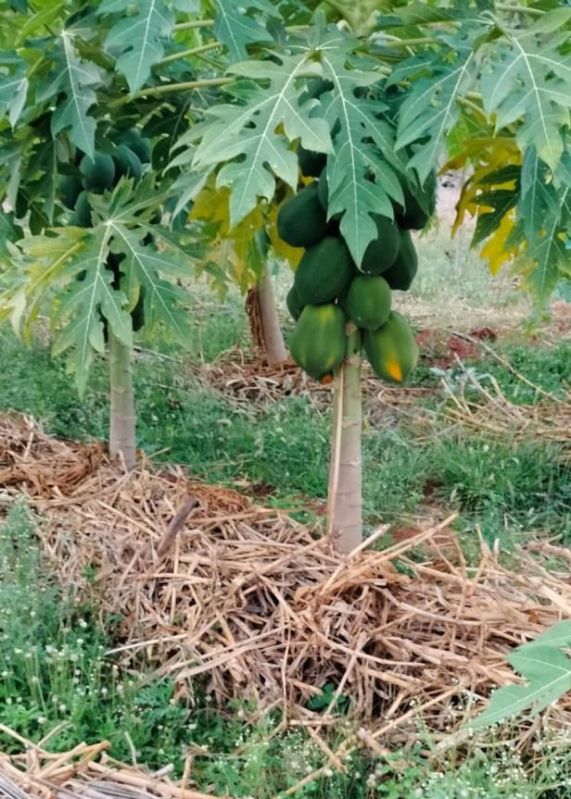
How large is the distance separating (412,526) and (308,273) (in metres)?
0.98

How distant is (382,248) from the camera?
1968 millimetres

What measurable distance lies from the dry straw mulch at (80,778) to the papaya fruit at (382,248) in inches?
41.0

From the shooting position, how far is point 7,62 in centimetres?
206

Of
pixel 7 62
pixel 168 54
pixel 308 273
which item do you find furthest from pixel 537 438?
pixel 7 62

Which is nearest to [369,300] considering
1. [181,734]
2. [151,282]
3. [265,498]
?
[151,282]

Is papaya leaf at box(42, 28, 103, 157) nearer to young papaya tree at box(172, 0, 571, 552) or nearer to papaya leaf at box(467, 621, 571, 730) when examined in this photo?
young papaya tree at box(172, 0, 571, 552)

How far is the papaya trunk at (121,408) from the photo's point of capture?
2.84 meters

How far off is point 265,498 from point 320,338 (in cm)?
108

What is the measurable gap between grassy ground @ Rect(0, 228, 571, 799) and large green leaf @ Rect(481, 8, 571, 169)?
85 centimetres

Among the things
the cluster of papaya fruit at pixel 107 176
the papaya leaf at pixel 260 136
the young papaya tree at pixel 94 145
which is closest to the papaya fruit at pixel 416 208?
the papaya leaf at pixel 260 136

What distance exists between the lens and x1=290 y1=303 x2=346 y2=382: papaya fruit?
2082 millimetres

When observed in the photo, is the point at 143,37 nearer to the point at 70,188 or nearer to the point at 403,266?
the point at 403,266

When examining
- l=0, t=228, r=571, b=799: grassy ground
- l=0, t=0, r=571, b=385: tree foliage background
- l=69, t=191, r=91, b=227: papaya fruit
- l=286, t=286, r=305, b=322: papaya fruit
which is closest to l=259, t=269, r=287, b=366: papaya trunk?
l=0, t=228, r=571, b=799: grassy ground

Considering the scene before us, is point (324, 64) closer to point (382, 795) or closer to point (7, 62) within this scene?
point (7, 62)
